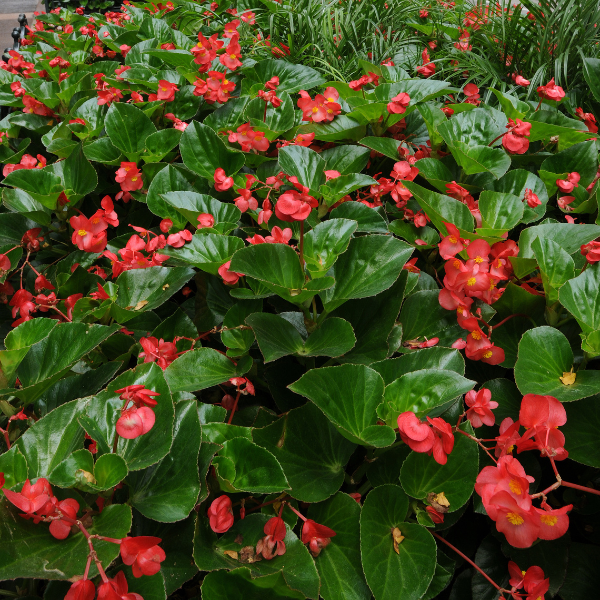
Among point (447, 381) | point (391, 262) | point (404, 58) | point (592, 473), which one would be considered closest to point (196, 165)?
point (391, 262)

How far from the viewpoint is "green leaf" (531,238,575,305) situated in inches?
30.2

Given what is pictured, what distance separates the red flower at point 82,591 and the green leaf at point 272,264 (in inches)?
15.2

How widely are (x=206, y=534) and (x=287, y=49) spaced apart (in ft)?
6.45

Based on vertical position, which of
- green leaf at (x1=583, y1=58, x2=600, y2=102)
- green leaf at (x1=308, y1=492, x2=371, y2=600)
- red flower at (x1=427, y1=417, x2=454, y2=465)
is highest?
green leaf at (x1=583, y1=58, x2=600, y2=102)

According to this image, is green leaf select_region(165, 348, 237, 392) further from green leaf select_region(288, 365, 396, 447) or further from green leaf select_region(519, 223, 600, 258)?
green leaf select_region(519, 223, 600, 258)

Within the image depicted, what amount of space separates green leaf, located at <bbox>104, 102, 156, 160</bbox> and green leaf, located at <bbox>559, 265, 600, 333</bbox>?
0.93m

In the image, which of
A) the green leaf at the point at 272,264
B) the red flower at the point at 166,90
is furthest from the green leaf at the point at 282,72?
the green leaf at the point at 272,264

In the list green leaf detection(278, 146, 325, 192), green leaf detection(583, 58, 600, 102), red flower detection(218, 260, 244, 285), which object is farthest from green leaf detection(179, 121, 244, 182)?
green leaf detection(583, 58, 600, 102)

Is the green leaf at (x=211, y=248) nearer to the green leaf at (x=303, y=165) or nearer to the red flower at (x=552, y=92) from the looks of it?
the green leaf at (x=303, y=165)

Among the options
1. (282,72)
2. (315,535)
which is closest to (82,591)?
(315,535)

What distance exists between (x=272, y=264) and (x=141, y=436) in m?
0.29

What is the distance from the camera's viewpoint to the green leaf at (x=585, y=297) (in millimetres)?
707

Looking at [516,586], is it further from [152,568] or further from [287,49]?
[287,49]

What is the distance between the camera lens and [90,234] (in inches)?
37.5
